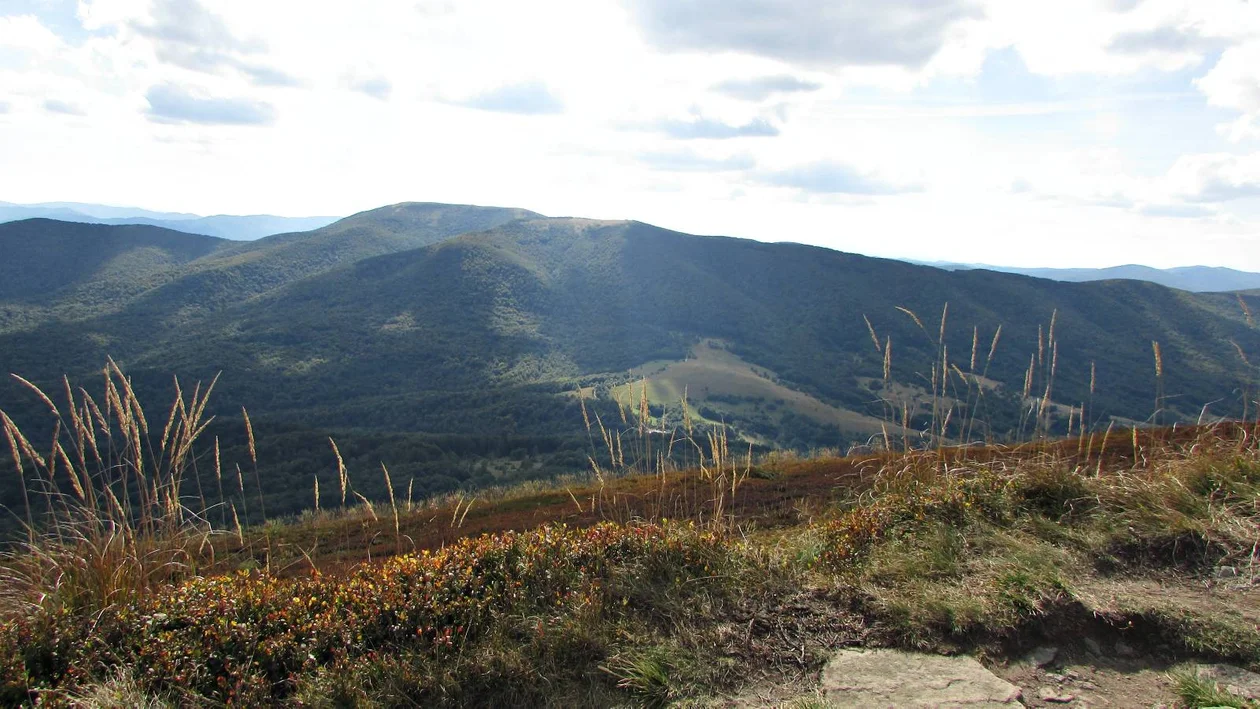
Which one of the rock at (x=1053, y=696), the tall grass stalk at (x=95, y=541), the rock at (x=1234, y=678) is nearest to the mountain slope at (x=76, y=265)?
the tall grass stalk at (x=95, y=541)

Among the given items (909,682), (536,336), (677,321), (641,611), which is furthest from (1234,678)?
(677,321)

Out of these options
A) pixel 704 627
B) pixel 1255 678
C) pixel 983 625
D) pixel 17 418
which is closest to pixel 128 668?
pixel 704 627

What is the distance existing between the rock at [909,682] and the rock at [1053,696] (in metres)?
0.10

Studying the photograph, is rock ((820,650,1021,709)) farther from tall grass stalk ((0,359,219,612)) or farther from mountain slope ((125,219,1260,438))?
mountain slope ((125,219,1260,438))

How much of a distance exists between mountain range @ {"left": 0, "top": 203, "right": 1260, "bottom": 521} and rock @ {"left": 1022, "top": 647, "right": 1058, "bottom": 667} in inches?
1028

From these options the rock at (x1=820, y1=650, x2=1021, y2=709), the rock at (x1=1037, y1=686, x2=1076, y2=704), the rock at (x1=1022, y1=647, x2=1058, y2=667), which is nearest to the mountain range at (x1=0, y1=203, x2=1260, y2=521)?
the rock at (x1=820, y1=650, x2=1021, y2=709)

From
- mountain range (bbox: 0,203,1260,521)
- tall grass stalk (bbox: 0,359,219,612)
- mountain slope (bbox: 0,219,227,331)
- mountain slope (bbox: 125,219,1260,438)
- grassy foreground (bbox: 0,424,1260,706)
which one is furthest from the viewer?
mountain slope (bbox: 0,219,227,331)

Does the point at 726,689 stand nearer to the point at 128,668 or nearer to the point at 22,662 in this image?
the point at 128,668

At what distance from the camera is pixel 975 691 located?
293 centimetres

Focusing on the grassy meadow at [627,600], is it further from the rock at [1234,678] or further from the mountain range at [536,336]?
the mountain range at [536,336]

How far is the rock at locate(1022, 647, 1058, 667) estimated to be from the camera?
3.17 meters

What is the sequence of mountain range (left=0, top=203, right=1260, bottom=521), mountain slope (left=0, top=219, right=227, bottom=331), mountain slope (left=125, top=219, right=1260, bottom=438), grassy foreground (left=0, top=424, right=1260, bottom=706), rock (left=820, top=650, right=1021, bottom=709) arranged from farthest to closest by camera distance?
mountain slope (left=0, top=219, right=227, bottom=331) < mountain slope (left=125, top=219, right=1260, bottom=438) < mountain range (left=0, top=203, right=1260, bottom=521) < grassy foreground (left=0, top=424, right=1260, bottom=706) < rock (left=820, top=650, right=1021, bottom=709)

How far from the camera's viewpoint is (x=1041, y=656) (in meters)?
3.22

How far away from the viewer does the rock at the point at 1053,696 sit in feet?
9.50
